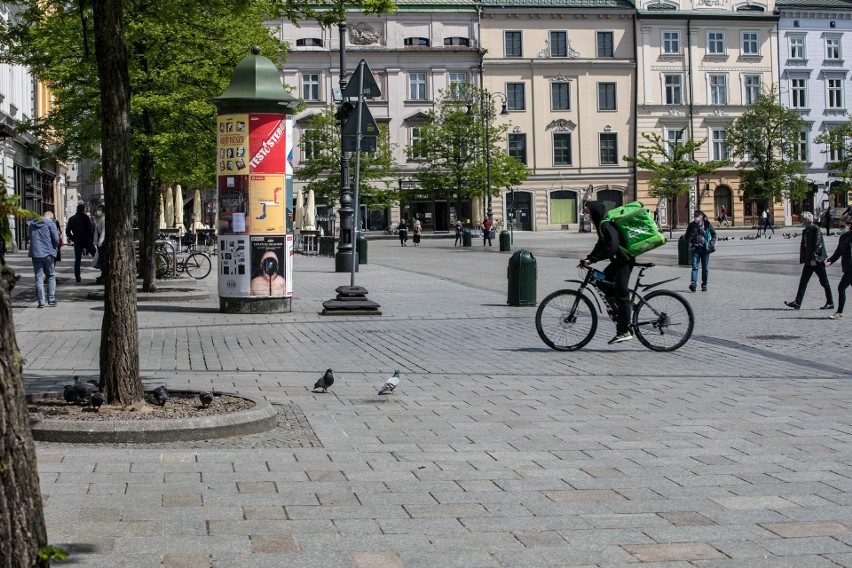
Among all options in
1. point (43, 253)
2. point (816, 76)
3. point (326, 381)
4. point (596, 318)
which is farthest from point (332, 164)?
point (326, 381)

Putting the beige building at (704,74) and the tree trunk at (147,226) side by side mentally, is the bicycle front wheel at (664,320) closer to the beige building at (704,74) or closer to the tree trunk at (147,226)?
the tree trunk at (147,226)

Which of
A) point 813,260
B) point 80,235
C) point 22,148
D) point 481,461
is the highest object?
point 22,148

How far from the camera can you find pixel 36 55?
21438 millimetres

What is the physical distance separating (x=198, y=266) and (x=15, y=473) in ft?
86.3

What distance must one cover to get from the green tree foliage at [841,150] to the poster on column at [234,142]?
61803 millimetres

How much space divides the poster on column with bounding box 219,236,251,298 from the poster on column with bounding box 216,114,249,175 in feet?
3.49

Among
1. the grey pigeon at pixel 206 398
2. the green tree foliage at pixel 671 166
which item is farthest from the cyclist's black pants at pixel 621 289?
the green tree foliage at pixel 671 166

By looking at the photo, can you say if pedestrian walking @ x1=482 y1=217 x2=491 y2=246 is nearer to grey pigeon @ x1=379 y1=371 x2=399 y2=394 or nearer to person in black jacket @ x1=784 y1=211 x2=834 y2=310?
person in black jacket @ x1=784 y1=211 x2=834 y2=310

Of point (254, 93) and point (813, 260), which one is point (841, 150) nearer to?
point (813, 260)

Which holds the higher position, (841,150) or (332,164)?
(841,150)

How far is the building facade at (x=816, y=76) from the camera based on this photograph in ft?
259

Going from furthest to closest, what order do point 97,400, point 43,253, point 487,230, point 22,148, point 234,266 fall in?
point 487,230, point 22,148, point 43,253, point 234,266, point 97,400

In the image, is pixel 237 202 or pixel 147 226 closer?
pixel 237 202

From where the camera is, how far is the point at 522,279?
18766mm
